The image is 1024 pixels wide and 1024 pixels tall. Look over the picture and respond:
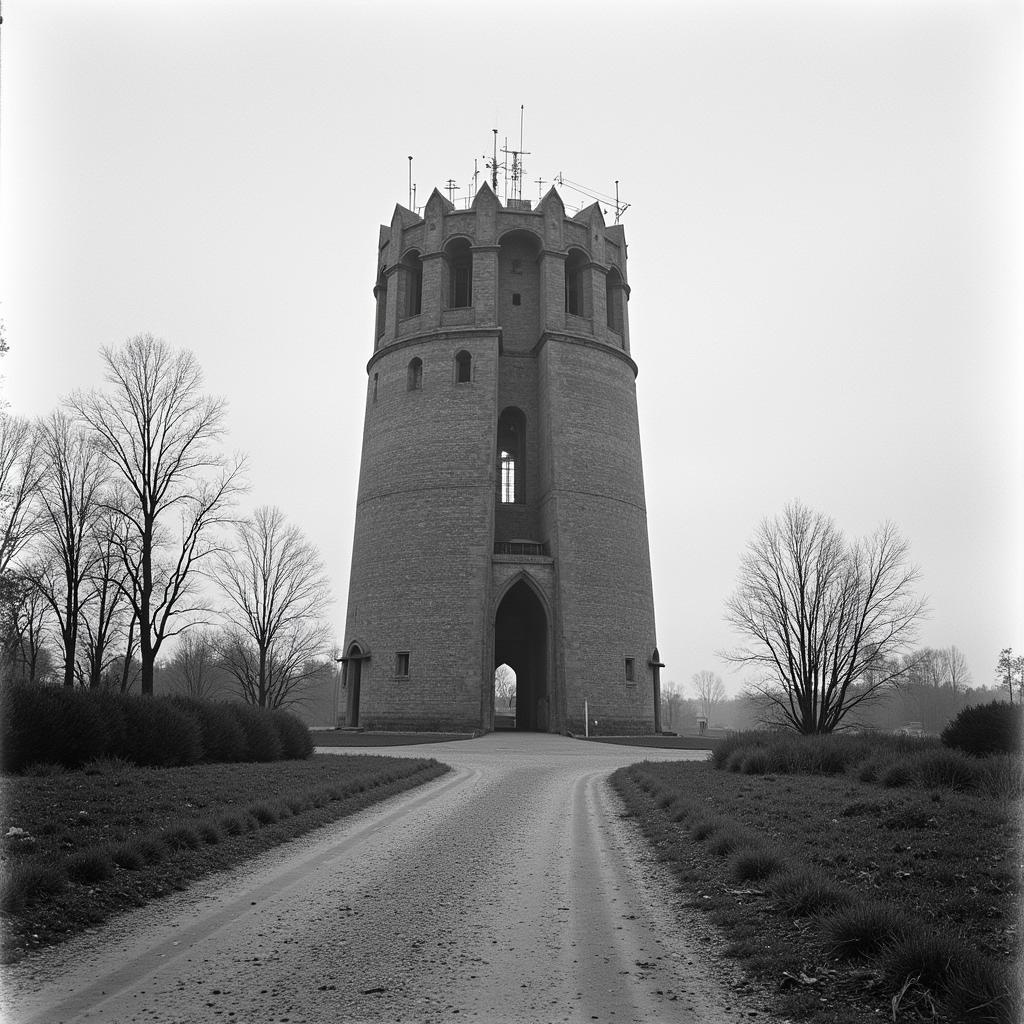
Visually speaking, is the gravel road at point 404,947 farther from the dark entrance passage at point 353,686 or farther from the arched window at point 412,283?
the arched window at point 412,283

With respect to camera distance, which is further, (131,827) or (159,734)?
(159,734)

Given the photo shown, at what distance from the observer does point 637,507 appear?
39.8 m

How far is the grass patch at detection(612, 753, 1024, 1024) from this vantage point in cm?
429

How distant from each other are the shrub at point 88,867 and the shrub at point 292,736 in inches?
513

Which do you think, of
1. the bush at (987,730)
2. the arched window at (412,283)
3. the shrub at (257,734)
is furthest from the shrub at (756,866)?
the arched window at (412,283)

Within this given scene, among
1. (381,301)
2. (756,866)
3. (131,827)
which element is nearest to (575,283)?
(381,301)

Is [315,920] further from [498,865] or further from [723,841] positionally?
[723,841]

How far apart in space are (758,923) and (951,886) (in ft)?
5.50

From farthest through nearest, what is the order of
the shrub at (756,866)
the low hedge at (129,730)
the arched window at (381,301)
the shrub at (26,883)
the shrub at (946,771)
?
1. the arched window at (381,301)
2. the low hedge at (129,730)
3. the shrub at (946,771)
4. the shrub at (756,866)
5. the shrub at (26,883)

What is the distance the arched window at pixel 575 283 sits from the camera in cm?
4203

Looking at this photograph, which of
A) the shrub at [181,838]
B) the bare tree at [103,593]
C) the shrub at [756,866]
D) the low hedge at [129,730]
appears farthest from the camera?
the bare tree at [103,593]

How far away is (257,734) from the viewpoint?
61.4 feet

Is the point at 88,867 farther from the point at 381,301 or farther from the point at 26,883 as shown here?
the point at 381,301

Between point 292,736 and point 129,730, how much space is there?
5.66 m
